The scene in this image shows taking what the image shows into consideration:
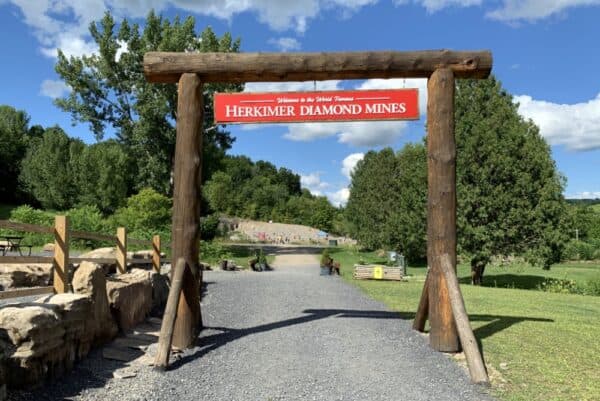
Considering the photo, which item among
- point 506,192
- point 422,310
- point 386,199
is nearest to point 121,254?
point 422,310

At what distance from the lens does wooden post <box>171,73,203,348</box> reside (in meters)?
6.24

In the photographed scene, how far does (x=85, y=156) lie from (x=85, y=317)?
39.6 meters

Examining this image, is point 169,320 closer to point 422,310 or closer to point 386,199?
point 422,310

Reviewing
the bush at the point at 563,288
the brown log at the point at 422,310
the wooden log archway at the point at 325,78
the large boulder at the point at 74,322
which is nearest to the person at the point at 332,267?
the bush at the point at 563,288

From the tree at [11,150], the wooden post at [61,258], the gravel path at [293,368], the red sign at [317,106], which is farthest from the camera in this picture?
the tree at [11,150]

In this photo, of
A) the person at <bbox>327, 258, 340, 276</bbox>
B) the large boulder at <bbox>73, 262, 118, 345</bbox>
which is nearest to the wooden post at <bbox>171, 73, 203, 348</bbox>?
the large boulder at <bbox>73, 262, 118, 345</bbox>

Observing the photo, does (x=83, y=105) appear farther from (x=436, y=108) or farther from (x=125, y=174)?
(x=436, y=108)

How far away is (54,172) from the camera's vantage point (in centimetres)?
4616

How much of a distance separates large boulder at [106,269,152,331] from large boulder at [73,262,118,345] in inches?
14.5

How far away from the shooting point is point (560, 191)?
19.3 metres

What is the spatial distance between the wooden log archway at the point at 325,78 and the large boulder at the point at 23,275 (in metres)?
3.23

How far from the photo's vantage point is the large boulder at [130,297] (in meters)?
6.38

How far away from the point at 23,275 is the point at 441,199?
22.0ft

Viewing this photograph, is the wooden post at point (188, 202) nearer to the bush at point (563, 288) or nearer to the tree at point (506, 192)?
the tree at point (506, 192)
